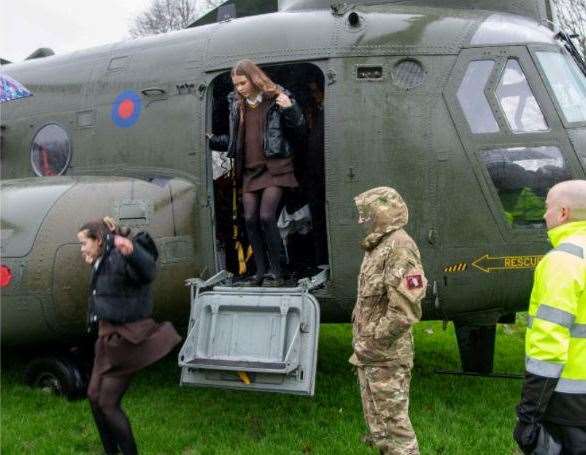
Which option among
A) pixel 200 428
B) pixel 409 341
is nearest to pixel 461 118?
pixel 409 341

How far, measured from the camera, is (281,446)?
4.73 m

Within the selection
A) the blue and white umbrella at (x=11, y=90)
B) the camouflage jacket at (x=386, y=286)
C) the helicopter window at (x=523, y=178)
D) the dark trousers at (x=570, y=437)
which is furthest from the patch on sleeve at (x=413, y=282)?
the blue and white umbrella at (x=11, y=90)

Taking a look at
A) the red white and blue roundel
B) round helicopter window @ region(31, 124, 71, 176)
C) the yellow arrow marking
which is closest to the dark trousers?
the yellow arrow marking

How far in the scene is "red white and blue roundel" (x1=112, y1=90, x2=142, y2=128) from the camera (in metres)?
6.05

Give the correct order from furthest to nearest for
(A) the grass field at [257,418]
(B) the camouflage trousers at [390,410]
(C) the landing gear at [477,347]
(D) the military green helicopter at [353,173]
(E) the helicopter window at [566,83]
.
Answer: (C) the landing gear at [477,347], (E) the helicopter window at [566,83], (D) the military green helicopter at [353,173], (A) the grass field at [257,418], (B) the camouflage trousers at [390,410]

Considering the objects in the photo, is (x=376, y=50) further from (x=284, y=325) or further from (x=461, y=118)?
(x=284, y=325)

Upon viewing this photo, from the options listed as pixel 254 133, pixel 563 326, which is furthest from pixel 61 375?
pixel 563 326

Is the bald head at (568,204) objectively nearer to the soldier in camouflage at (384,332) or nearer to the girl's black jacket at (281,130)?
the soldier in camouflage at (384,332)

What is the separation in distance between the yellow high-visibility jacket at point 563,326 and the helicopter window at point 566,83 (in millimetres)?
2644

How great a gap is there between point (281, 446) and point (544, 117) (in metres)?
3.08

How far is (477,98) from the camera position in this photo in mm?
5145

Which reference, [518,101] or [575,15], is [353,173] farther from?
[575,15]

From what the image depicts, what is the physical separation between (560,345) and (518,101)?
9.63 feet

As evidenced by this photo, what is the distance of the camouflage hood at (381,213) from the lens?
3.89 m
